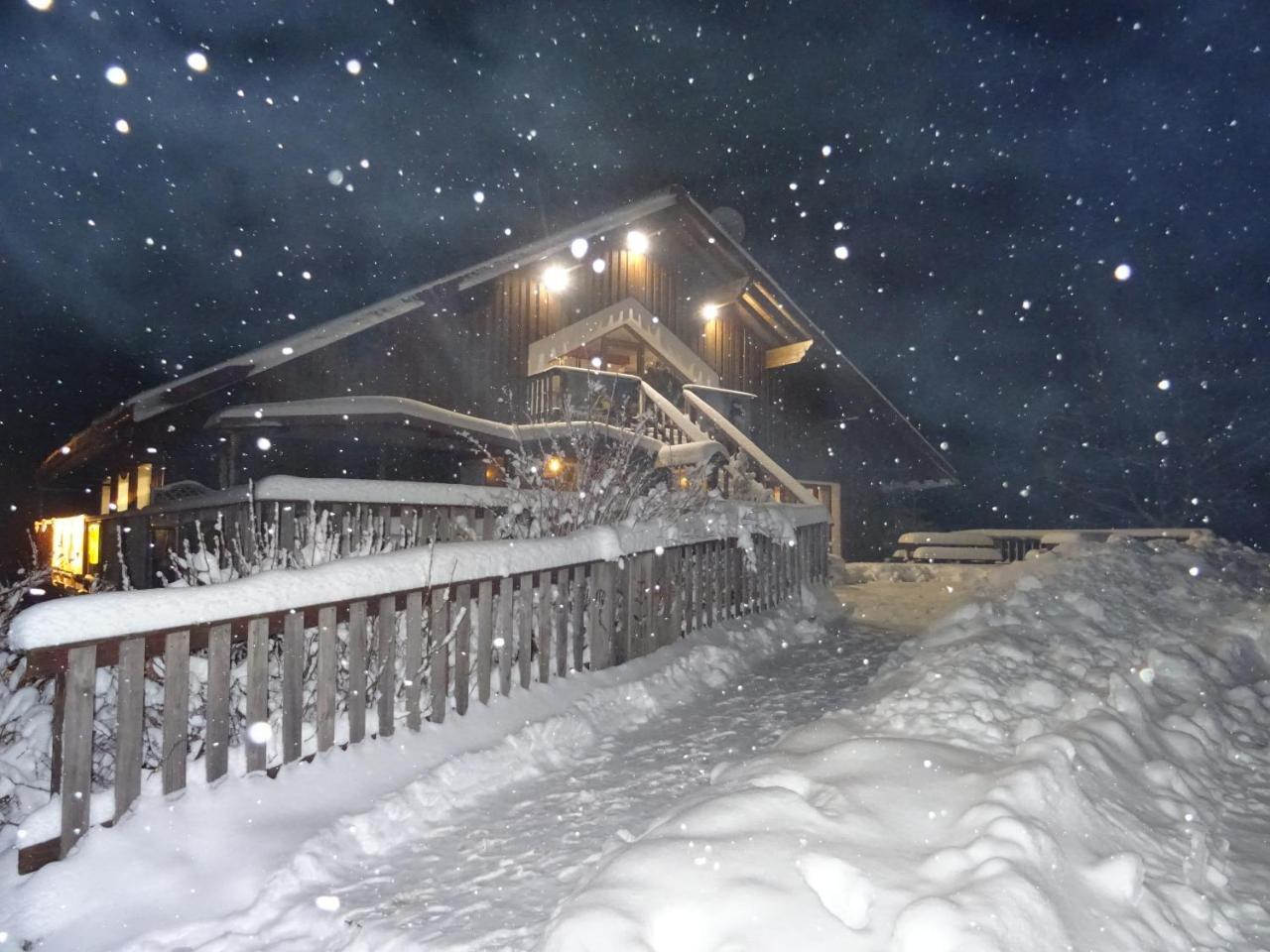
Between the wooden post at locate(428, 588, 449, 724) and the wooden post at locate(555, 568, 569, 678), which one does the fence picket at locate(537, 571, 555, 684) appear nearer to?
the wooden post at locate(555, 568, 569, 678)

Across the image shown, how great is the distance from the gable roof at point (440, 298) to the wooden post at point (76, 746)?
728 centimetres

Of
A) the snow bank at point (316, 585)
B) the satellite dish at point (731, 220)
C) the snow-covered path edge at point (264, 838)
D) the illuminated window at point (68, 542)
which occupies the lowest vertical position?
the snow-covered path edge at point (264, 838)

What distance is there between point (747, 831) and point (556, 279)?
41.7 feet

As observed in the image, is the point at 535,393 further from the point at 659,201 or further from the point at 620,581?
the point at 620,581

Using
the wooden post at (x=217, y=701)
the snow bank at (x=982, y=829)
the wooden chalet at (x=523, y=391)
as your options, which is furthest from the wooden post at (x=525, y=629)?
the wooden chalet at (x=523, y=391)

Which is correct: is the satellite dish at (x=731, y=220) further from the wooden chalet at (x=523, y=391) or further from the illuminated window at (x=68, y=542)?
the illuminated window at (x=68, y=542)

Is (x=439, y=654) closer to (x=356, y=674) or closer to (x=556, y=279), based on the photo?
(x=356, y=674)

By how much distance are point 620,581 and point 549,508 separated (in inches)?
36.7

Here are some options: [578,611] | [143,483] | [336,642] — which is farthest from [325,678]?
[143,483]

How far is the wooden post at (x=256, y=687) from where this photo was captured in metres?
3.42

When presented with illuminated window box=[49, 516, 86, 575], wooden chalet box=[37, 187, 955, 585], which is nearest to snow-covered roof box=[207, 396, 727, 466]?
wooden chalet box=[37, 187, 955, 585]

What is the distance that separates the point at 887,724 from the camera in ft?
13.7

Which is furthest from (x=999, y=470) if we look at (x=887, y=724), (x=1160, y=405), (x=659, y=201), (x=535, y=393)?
(x=887, y=724)

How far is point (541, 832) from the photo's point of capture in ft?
11.3
